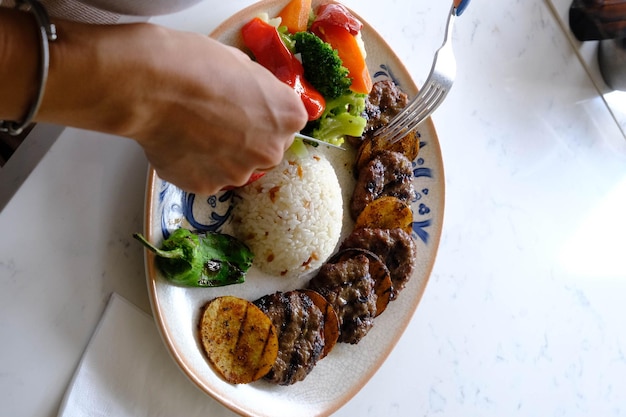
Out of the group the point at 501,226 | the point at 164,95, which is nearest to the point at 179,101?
the point at 164,95

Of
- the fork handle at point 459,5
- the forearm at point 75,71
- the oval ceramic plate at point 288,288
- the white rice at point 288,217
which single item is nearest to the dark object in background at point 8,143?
the oval ceramic plate at point 288,288

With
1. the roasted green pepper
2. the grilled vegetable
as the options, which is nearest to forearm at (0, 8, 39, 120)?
the roasted green pepper

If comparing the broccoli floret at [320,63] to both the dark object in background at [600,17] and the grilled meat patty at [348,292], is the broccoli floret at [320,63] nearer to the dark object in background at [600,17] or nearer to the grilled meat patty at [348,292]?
the grilled meat patty at [348,292]

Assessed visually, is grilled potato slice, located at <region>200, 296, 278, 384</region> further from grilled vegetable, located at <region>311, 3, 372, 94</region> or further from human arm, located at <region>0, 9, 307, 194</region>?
grilled vegetable, located at <region>311, 3, 372, 94</region>

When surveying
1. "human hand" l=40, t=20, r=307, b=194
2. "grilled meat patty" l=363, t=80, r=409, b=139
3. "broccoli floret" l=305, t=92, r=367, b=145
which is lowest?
"grilled meat patty" l=363, t=80, r=409, b=139

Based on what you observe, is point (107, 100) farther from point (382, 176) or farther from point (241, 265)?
point (382, 176)

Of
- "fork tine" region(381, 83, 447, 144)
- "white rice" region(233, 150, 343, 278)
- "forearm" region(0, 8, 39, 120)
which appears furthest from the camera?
"fork tine" region(381, 83, 447, 144)
